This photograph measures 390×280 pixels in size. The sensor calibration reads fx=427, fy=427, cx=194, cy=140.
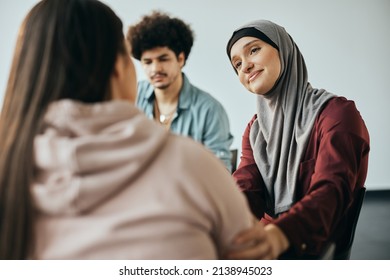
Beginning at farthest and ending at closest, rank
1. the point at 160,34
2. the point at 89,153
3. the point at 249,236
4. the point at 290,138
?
the point at 290,138, the point at 160,34, the point at 249,236, the point at 89,153

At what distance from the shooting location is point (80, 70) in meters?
0.64

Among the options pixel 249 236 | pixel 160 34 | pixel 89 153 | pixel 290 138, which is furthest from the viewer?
pixel 290 138

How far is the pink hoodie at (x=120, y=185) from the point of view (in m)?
0.56

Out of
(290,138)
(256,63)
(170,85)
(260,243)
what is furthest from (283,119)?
(260,243)

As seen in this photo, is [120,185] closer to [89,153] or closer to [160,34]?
[89,153]

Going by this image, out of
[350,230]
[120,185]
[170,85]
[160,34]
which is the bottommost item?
[350,230]

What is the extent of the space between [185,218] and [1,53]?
764mm

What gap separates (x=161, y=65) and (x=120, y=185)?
502 mm

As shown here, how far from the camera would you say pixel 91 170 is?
1.85ft

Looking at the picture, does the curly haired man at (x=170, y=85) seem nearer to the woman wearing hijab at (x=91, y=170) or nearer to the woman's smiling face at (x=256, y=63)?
the woman's smiling face at (x=256, y=63)

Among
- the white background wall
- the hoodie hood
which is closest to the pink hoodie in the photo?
the hoodie hood

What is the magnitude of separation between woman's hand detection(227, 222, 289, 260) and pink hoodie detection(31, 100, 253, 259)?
11cm
